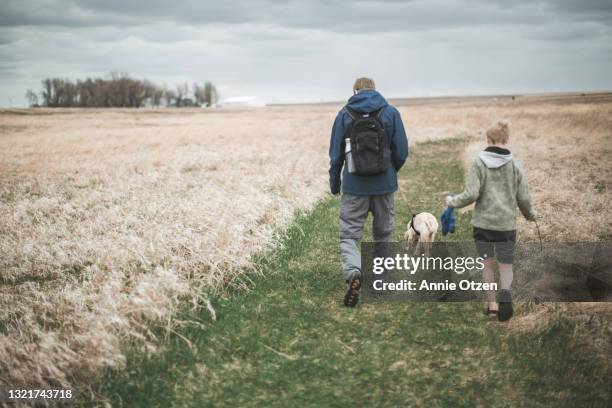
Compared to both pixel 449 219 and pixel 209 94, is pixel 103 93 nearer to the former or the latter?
pixel 209 94

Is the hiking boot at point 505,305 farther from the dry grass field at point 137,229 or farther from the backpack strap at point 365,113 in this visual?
the dry grass field at point 137,229

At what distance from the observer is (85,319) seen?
5047mm

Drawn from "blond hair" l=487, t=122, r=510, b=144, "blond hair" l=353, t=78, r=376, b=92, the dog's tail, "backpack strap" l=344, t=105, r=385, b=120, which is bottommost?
the dog's tail

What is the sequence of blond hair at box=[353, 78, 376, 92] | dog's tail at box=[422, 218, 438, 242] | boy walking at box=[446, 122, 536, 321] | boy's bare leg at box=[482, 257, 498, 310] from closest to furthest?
boy walking at box=[446, 122, 536, 321], boy's bare leg at box=[482, 257, 498, 310], blond hair at box=[353, 78, 376, 92], dog's tail at box=[422, 218, 438, 242]

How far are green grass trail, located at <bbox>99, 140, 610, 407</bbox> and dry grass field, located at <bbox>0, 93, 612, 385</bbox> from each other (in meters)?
0.44

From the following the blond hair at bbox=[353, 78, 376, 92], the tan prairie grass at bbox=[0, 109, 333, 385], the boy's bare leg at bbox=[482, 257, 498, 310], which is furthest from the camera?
the blond hair at bbox=[353, 78, 376, 92]

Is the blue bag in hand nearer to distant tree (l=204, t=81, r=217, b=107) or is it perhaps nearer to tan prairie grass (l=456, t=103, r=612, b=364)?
tan prairie grass (l=456, t=103, r=612, b=364)

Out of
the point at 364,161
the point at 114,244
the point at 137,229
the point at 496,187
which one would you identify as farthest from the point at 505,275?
the point at 137,229

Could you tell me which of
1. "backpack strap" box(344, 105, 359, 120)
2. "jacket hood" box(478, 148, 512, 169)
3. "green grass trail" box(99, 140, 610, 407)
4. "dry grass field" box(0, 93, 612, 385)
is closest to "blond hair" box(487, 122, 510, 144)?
"jacket hood" box(478, 148, 512, 169)

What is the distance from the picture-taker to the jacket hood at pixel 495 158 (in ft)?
16.3

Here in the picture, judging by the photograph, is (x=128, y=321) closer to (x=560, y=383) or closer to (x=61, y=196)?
(x=560, y=383)

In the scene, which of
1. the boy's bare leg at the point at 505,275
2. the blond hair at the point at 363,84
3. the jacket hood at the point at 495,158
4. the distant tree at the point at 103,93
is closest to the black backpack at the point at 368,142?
the blond hair at the point at 363,84

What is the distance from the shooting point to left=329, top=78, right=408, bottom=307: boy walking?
5.34 m

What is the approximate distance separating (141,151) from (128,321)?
65.5 feet
